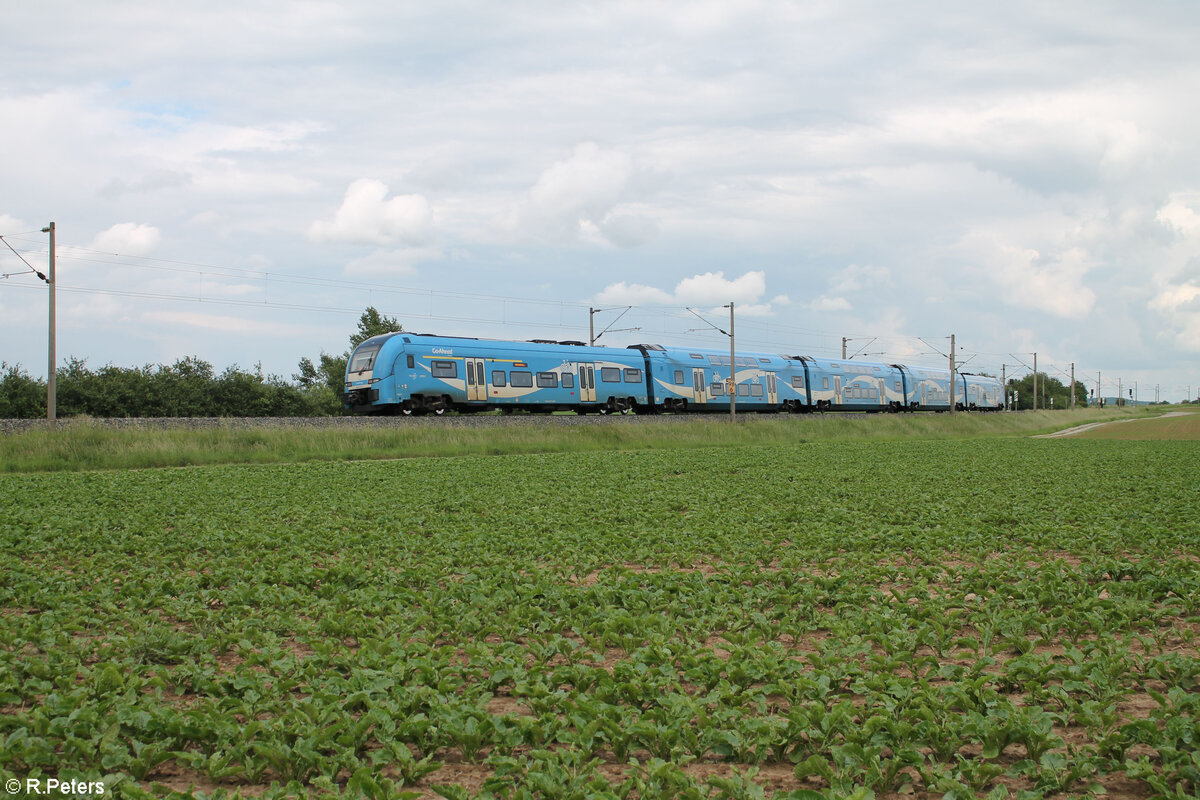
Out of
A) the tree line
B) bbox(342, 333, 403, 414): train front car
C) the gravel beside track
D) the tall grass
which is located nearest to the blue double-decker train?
bbox(342, 333, 403, 414): train front car

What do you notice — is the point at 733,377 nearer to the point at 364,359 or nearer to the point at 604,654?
the point at 364,359

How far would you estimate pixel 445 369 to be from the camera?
1353 inches

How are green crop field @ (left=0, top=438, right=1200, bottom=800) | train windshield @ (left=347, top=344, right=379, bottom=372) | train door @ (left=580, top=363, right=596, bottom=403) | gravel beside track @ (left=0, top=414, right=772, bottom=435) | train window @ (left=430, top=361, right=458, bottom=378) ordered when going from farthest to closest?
1. train door @ (left=580, top=363, right=596, bottom=403)
2. train window @ (left=430, top=361, right=458, bottom=378)
3. train windshield @ (left=347, top=344, right=379, bottom=372)
4. gravel beside track @ (left=0, top=414, right=772, bottom=435)
5. green crop field @ (left=0, top=438, right=1200, bottom=800)

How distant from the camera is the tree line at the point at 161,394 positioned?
4938 cm

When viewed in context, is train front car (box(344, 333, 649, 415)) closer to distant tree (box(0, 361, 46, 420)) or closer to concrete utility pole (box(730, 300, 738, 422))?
concrete utility pole (box(730, 300, 738, 422))

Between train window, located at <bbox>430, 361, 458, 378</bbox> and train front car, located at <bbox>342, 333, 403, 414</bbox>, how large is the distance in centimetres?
165

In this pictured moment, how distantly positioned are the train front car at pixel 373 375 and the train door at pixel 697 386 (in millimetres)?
18047

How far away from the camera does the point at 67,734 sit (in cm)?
455

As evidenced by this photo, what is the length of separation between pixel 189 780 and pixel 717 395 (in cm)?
4438

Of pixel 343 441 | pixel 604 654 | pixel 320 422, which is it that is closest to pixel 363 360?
pixel 320 422

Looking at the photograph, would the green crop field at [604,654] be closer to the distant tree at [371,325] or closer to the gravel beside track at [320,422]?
the gravel beside track at [320,422]

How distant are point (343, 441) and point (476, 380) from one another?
782cm

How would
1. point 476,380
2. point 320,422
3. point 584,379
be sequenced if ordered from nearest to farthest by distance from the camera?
point 320,422
point 476,380
point 584,379

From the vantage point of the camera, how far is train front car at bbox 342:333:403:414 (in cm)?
3309
